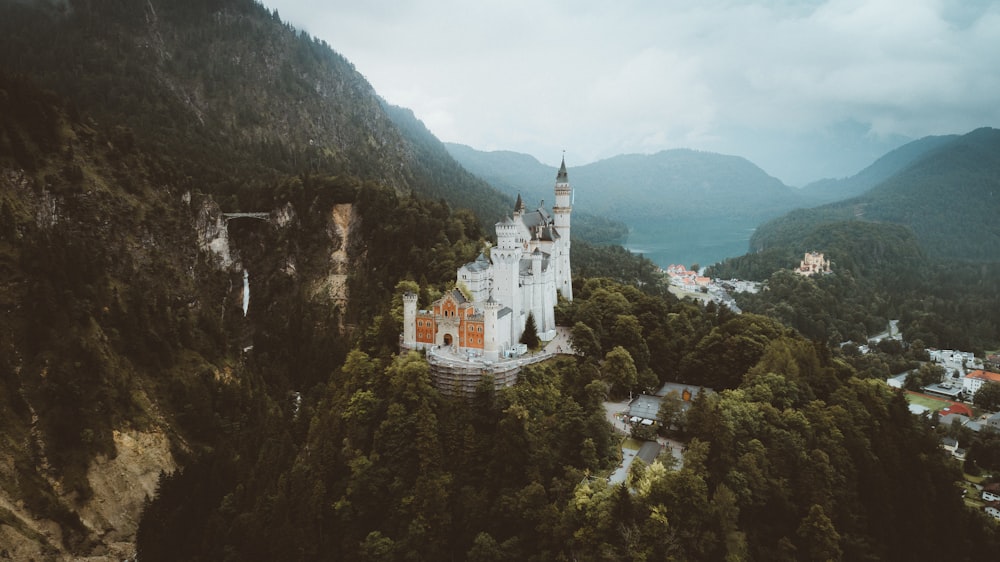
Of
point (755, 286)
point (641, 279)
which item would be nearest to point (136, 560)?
point (641, 279)

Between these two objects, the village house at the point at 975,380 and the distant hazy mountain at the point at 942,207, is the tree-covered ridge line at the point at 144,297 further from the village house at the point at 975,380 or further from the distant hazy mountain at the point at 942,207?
the distant hazy mountain at the point at 942,207

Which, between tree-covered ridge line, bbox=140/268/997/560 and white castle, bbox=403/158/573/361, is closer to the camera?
tree-covered ridge line, bbox=140/268/997/560

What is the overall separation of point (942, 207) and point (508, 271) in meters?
170

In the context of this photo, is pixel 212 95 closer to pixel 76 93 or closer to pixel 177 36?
pixel 177 36

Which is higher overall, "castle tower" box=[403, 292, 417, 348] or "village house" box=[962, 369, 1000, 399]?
"castle tower" box=[403, 292, 417, 348]

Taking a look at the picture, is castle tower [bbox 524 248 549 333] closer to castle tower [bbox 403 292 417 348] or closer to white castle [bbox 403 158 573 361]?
white castle [bbox 403 158 573 361]

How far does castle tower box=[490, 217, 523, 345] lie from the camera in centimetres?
4259

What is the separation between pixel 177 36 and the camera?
10862 centimetres

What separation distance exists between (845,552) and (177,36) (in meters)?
127

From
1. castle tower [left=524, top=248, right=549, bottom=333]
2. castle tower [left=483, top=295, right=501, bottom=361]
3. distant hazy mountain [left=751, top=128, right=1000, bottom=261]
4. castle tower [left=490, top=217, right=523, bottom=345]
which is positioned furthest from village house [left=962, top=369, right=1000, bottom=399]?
distant hazy mountain [left=751, top=128, right=1000, bottom=261]

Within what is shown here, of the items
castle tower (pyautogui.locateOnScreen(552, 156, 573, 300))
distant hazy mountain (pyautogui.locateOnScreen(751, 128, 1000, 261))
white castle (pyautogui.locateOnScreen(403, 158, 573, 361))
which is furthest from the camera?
distant hazy mountain (pyautogui.locateOnScreen(751, 128, 1000, 261))

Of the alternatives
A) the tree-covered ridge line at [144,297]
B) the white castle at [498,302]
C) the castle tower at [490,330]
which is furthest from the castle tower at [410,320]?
the castle tower at [490,330]

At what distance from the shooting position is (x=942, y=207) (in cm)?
15875

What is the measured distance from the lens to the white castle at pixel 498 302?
40.2 m
